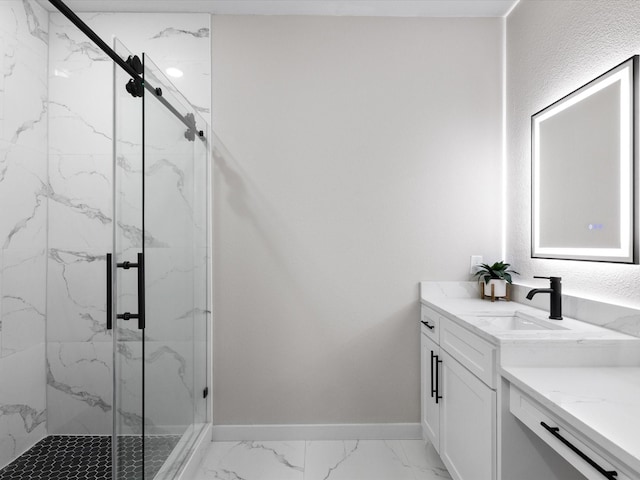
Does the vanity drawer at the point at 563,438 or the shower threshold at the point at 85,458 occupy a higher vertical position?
the vanity drawer at the point at 563,438

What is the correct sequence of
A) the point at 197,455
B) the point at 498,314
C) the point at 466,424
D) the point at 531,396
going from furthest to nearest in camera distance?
the point at 197,455 < the point at 498,314 < the point at 466,424 < the point at 531,396

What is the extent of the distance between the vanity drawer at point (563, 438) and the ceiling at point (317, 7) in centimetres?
214

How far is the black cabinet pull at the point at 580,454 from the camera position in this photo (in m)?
0.82

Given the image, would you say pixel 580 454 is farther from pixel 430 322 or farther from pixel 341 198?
pixel 341 198

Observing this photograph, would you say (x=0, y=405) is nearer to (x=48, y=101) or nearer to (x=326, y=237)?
(x=48, y=101)

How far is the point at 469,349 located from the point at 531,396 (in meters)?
0.45

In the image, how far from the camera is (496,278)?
2.21m

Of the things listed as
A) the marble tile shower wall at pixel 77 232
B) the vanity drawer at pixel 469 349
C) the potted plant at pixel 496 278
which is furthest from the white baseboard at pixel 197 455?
the potted plant at pixel 496 278

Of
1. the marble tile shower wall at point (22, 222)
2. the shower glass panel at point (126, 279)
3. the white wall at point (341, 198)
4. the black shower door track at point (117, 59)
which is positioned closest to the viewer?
the black shower door track at point (117, 59)

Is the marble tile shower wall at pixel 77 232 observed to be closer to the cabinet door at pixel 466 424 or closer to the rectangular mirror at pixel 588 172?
the cabinet door at pixel 466 424

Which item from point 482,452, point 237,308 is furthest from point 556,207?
point 237,308

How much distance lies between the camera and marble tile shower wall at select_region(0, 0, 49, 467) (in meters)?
1.96

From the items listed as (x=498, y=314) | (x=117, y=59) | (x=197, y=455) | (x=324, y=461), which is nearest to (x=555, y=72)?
(x=498, y=314)

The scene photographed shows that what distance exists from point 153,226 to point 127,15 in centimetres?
167
